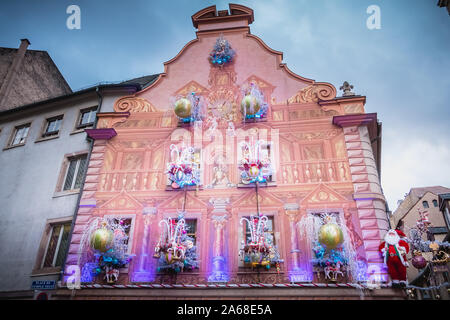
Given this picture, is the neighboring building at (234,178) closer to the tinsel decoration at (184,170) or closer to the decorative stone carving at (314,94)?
the decorative stone carving at (314,94)

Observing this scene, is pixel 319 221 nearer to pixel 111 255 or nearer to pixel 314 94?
pixel 314 94

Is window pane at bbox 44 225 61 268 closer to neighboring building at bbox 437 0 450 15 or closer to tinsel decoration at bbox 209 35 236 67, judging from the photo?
tinsel decoration at bbox 209 35 236 67

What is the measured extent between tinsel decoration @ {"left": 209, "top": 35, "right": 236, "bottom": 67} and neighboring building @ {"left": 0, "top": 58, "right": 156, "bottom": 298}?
408cm

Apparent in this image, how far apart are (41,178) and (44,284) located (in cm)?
546

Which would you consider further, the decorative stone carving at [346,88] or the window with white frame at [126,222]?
the decorative stone carving at [346,88]

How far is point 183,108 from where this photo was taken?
13.9 m

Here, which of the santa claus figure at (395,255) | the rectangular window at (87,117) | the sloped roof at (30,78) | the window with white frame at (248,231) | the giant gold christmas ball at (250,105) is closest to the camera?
the santa claus figure at (395,255)

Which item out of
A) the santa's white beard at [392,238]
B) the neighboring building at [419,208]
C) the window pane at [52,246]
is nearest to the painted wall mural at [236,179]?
the santa's white beard at [392,238]

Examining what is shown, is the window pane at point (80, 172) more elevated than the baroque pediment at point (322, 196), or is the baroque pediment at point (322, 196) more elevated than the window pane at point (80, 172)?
the window pane at point (80, 172)

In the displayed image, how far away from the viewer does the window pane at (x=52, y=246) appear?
12.9m

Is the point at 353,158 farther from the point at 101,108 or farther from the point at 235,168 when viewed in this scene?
the point at 101,108

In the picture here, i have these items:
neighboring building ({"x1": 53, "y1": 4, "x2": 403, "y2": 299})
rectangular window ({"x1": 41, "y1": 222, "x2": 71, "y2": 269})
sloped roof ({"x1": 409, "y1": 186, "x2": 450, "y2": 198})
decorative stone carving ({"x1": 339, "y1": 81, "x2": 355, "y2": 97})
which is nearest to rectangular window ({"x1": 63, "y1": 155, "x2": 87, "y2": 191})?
neighboring building ({"x1": 53, "y1": 4, "x2": 403, "y2": 299})

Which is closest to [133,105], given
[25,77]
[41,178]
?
[41,178]

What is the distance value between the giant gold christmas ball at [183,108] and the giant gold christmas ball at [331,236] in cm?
735
